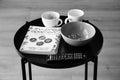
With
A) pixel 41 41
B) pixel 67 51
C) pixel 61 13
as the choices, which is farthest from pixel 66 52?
pixel 61 13

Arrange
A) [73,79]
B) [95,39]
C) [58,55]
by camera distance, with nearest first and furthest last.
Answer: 1. [58,55]
2. [95,39]
3. [73,79]

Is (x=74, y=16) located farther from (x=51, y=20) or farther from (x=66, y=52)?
(x=66, y=52)

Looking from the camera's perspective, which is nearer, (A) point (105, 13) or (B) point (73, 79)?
(B) point (73, 79)

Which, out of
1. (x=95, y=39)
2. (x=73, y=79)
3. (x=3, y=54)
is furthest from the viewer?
(x=3, y=54)

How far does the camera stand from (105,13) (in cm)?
229

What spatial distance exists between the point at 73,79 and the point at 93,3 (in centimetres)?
110

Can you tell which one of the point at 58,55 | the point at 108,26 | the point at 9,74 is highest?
the point at 58,55

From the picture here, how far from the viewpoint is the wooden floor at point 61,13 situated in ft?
5.32

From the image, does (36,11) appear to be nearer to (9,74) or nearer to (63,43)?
(9,74)

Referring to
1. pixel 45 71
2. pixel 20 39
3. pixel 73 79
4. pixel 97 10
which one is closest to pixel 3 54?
pixel 45 71

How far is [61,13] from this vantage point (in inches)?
89.8

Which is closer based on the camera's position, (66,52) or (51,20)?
(66,52)

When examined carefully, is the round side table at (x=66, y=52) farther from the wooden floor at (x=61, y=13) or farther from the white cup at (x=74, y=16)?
the wooden floor at (x=61, y=13)

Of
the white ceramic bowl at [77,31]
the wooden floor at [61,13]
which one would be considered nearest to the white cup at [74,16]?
the white ceramic bowl at [77,31]
